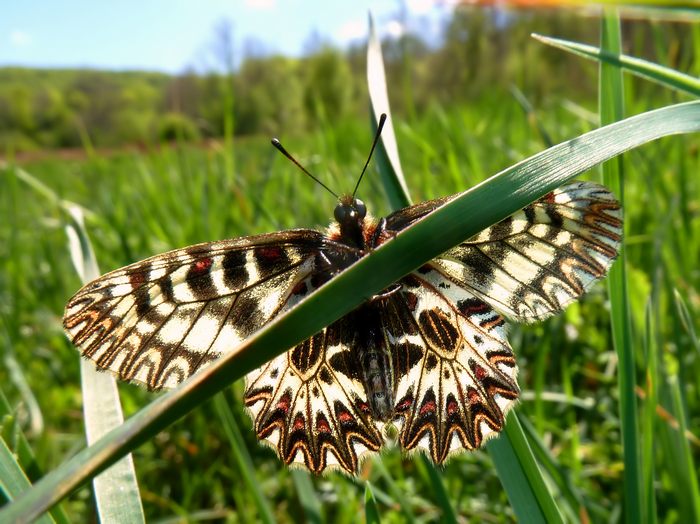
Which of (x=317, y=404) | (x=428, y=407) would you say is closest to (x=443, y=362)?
(x=428, y=407)

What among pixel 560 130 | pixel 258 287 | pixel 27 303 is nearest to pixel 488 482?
pixel 258 287

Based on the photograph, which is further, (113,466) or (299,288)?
(299,288)

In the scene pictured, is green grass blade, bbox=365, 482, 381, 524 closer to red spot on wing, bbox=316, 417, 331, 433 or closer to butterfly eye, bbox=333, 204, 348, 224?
red spot on wing, bbox=316, 417, 331, 433

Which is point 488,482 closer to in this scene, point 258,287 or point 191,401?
point 258,287

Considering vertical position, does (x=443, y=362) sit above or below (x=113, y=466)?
below

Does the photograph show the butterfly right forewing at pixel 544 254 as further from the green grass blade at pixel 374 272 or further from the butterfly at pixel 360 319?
the green grass blade at pixel 374 272

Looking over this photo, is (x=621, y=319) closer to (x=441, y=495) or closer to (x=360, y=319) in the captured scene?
(x=441, y=495)
